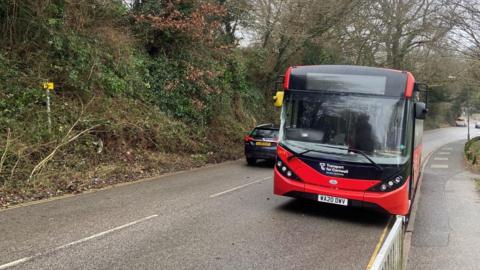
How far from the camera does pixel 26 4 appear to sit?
41.4 feet

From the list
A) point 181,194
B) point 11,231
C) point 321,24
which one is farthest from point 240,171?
point 321,24

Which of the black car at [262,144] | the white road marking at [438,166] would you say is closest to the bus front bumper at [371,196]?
the black car at [262,144]

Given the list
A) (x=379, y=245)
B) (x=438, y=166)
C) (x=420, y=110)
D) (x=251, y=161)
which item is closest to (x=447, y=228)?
(x=379, y=245)

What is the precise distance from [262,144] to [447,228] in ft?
29.6

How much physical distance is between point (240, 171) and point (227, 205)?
19.2 ft

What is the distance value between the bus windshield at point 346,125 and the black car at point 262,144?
25.5ft

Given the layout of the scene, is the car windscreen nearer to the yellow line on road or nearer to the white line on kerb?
the yellow line on road

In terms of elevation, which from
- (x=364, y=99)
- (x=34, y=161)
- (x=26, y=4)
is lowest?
(x=34, y=161)

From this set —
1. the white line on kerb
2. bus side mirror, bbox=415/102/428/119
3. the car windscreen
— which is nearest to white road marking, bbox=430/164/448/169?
the car windscreen

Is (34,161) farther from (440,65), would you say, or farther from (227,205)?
(440,65)

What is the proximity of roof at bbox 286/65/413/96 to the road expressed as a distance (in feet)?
8.26

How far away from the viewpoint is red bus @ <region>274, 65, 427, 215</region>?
25.4 ft

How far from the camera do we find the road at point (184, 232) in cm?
573

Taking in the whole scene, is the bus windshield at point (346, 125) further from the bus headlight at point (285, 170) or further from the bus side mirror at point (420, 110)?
the bus side mirror at point (420, 110)
